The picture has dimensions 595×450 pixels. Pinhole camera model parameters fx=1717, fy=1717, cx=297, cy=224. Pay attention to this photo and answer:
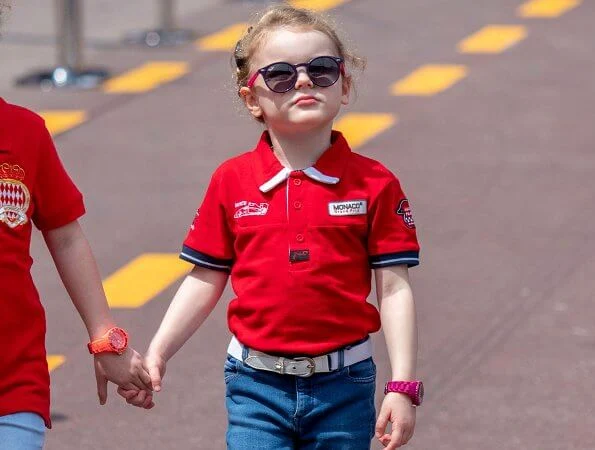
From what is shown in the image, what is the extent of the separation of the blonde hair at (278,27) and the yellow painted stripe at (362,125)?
21.6 feet

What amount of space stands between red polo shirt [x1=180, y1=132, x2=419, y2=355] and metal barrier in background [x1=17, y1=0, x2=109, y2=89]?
883cm

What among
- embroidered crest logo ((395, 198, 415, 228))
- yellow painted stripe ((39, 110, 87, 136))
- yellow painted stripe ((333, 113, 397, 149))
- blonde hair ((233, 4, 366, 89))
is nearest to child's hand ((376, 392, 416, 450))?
embroidered crest logo ((395, 198, 415, 228))

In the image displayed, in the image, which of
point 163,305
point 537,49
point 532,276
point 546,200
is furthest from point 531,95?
point 163,305

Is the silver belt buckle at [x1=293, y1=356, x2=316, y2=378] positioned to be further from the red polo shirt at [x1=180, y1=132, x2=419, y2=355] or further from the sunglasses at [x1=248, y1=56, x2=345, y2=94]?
the sunglasses at [x1=248, y1=56, x2=345, y2=94]

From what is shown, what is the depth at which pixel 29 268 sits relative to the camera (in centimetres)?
432

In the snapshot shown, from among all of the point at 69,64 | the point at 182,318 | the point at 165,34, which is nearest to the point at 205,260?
the point at 182,318

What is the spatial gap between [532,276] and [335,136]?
4229 millimetres

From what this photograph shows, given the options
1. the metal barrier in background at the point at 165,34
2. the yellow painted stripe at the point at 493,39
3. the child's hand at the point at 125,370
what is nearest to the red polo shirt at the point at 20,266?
the child's hand at the point at 125,370

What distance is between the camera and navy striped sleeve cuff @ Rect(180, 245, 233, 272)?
15.5 feet

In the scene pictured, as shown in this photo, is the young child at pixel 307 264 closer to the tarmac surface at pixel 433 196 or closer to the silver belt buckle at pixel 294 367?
the silver belt buckle at pixel 294 367

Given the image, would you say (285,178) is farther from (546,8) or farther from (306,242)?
(546,8)

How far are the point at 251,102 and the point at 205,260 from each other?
1.51 feet

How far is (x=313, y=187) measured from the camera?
4.61m

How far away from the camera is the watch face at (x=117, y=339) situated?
14.9ft
